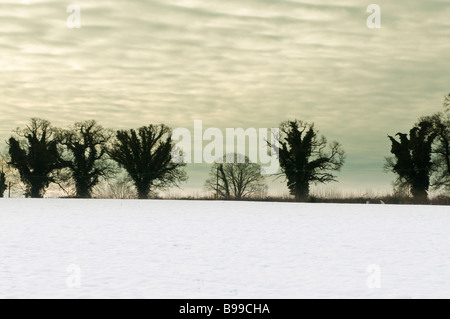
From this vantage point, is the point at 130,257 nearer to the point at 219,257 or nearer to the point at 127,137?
the point at 219,257

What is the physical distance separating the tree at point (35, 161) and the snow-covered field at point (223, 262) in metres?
48.9

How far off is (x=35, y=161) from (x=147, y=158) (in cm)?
1355

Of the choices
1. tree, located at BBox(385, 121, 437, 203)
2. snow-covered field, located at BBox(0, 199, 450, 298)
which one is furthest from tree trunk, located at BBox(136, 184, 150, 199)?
snow-covered field, located at BBox(0, 199, 450, 298)

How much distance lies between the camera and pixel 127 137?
7044cm

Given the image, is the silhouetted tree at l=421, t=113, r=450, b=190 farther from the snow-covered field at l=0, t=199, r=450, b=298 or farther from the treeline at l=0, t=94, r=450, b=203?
the snow-covered field at l=0, t=199, r=450, b=298

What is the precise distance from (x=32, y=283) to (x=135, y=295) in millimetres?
Result: 2395

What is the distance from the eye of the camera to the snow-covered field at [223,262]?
1125 cm

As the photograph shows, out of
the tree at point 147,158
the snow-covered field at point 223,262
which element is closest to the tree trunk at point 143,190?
the tree at point 147,158

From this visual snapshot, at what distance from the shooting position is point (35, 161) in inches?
2852

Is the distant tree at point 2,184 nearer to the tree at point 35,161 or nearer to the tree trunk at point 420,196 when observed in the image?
the tree at point 35,161

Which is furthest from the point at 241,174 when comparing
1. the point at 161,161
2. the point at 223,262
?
the point at 223,262

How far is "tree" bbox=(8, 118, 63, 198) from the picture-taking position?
2849 inches

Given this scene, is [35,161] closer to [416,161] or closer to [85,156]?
[85,156]

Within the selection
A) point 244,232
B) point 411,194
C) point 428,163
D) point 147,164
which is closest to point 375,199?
point 411,194
